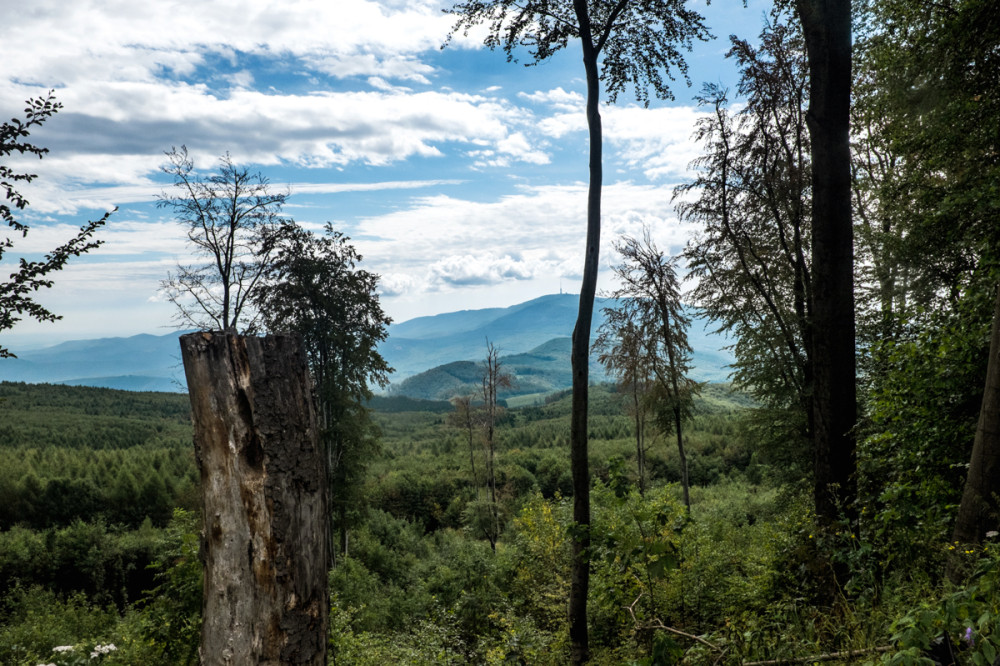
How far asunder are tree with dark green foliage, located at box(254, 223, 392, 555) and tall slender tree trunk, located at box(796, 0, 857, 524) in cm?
1223

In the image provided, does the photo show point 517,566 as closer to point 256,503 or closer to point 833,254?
point 833,254

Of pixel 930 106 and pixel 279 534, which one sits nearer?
pixel 279 534

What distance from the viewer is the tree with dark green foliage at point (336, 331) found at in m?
14.3

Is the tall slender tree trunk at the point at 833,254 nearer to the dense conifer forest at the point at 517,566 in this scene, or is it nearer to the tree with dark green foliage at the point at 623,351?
the dense conifer forest at the point at 517,566

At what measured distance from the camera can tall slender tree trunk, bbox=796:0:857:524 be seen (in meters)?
A: 4.48

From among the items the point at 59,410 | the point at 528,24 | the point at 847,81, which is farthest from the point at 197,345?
the point at 59,410

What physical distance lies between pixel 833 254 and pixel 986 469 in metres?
2.11

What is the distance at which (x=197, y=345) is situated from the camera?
2.34 m

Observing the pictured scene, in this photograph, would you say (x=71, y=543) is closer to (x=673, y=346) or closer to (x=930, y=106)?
(x=673, y=346)

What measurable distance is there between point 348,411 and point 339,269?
4.16 metres

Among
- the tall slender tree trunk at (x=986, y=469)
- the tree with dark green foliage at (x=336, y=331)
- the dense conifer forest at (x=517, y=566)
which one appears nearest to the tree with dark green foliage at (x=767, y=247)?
the dense conifer forest at (x=517, y=566)

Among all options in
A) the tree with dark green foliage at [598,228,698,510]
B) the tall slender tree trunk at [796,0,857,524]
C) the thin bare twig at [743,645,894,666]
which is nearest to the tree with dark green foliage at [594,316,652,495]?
the tree with dark green foliage at [598,228,698,510]

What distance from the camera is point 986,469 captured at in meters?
3.06

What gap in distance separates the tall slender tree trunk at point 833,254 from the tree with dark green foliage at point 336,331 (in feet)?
40.1
